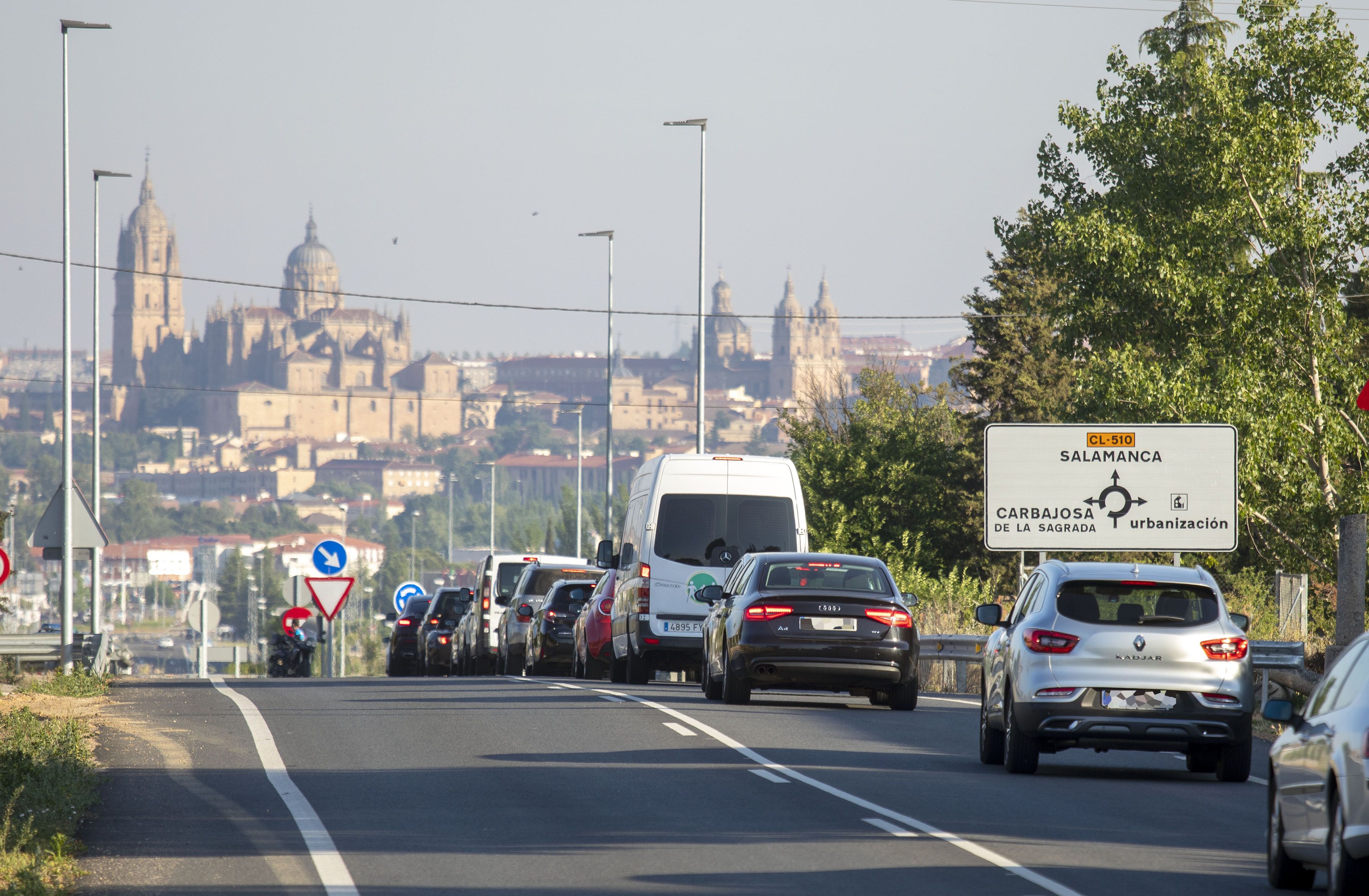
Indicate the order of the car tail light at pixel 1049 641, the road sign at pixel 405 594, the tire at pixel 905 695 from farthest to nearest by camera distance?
1. the road sign at pixel 405 594
2. the tire at pixel 905 695
3. the car tail light at pixel 1049 641

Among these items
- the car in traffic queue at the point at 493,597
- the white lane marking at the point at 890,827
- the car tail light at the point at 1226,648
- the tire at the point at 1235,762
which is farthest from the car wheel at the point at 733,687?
the car in traffic queue at the point at 493,597

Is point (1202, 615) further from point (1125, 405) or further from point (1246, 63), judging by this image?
point (1246, 63)

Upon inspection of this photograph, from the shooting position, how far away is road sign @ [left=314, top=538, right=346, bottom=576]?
35.3 m

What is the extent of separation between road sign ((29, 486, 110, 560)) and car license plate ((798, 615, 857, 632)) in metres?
11.5

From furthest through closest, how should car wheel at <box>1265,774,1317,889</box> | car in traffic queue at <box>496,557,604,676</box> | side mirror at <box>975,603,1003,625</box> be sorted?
Result: car in traffic queue at <box>496,557,604,676</box> → side mirror at <box>975,603,1003,625</box> → car wheel at <box>1265,774,1317,889</box>

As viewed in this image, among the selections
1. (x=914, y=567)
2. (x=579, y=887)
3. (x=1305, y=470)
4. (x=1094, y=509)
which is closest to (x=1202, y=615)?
(x=579, y=887)

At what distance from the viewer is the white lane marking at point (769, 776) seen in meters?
12.6

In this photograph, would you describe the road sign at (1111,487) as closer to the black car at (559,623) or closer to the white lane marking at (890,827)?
the black car at (559,623)

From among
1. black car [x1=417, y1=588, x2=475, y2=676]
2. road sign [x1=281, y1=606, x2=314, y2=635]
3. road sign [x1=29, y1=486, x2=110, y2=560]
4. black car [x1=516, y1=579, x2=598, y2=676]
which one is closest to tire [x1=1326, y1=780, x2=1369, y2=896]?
road sign [x1=29, y1=486, x2=110, y2=560]

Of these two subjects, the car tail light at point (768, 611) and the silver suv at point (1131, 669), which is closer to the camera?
the silver suv at point (1131, 669)

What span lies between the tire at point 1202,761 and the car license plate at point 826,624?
428cm

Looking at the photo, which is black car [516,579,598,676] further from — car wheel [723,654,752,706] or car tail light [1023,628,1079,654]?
car tail light [1023,628,1079,654]

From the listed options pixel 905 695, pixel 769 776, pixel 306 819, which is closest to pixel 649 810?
pixel 306 819

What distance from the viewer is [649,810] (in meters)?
11.1
